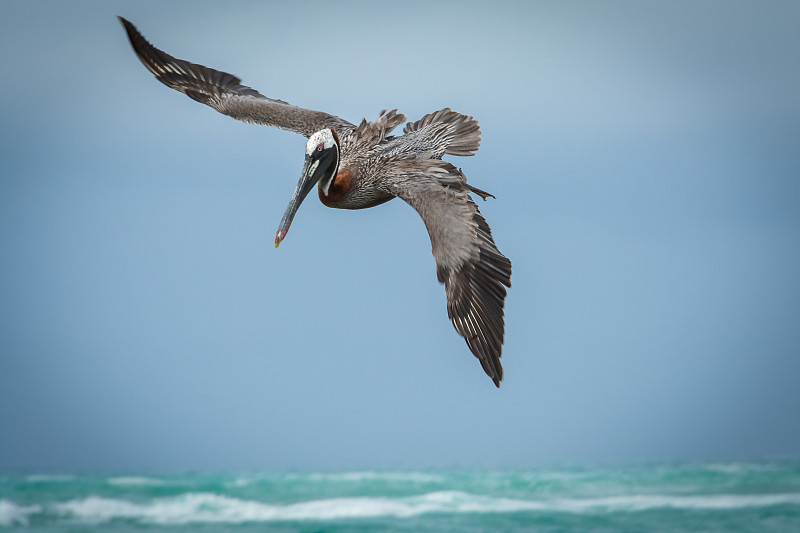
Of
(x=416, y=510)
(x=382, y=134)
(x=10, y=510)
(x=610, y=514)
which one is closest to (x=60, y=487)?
(x=10, y=510)

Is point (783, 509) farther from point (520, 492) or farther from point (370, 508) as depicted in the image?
point (370, 508)

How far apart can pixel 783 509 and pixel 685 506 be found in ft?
8.55

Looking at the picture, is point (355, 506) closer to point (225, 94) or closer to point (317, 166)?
point (225, 94)

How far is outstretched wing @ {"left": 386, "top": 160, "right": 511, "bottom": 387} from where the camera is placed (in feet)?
23.2

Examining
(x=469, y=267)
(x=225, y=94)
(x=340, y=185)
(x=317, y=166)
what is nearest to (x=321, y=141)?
(x=317, y=166)

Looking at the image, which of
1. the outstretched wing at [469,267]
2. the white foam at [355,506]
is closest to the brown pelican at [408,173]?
the outstretched wing at [469,267]

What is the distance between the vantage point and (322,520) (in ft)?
81.4

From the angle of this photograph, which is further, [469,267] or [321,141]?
[321,141]

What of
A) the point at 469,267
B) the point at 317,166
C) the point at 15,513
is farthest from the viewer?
the point at 15,513

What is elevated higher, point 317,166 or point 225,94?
point 225,94

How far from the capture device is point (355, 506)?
87.8 ft

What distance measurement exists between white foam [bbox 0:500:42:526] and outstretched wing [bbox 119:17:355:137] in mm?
17546

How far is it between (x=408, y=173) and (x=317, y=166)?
849 millimetres

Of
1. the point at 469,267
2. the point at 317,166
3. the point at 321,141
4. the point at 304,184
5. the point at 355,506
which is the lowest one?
the point at 355,506
